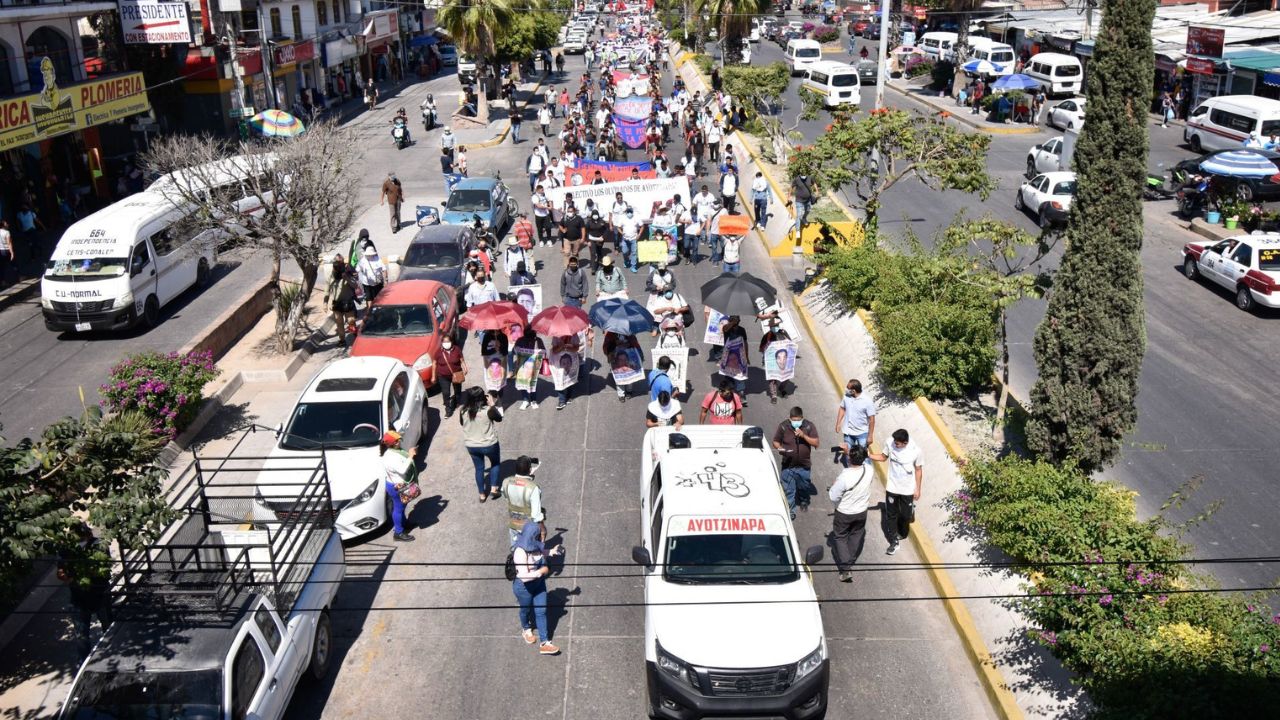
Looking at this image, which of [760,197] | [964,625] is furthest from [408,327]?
[760,197]

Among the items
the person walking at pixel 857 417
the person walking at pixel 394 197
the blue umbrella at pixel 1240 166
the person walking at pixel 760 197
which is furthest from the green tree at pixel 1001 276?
the person walking at pixel 394 197

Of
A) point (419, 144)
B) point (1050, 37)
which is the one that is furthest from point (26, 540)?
point (1050, 37)

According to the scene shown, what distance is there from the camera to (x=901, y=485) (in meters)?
12.6

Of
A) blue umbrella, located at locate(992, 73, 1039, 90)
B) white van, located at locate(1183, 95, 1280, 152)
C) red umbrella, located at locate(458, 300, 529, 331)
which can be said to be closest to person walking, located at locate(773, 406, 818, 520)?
red umbrella, located at locate(458, 300, 529, 331)

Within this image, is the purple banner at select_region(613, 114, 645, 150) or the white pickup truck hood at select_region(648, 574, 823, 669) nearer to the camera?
the white pickup truck hood at select_region(648, 574, 823, 669)

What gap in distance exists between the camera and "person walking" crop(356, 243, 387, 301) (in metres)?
21.5

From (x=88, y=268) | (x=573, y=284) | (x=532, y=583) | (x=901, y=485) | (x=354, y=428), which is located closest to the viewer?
(x=532, y=583)

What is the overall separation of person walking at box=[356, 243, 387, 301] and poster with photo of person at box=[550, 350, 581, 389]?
5895mm

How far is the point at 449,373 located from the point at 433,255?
Result: 6.43m

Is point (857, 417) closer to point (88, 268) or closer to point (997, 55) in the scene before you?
point (88, 268)

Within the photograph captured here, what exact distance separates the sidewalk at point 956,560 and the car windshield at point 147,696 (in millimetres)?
7234

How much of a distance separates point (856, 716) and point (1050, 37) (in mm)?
53488

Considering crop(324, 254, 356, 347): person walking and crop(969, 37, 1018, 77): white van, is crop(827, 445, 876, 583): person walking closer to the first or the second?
crop(324, 254, 356, 347): person walking

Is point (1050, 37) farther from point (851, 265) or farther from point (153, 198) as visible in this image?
point (153, 198)
